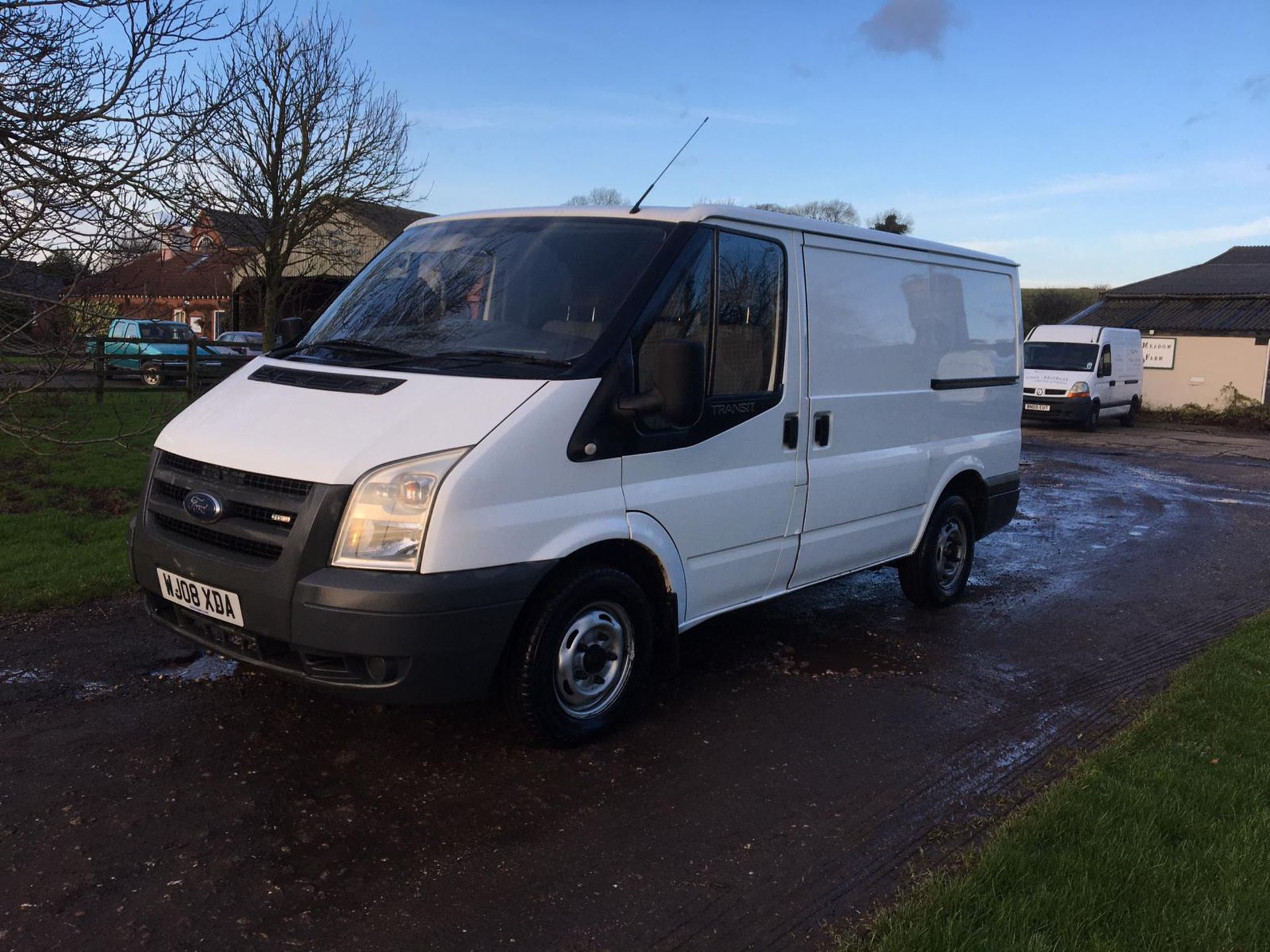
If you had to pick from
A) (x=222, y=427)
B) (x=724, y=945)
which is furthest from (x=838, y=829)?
(x=222, y=427)

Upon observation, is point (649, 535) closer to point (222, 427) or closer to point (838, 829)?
point (838, 829)

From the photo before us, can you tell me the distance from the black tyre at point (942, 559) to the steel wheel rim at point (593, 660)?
278 cm

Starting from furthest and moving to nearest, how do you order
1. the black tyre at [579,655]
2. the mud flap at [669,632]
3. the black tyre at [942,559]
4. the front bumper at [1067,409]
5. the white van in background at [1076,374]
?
the white van in background at [1076,374] < the front bumper at [1067,409] < the black tyre at [942,559] < the mud flap at [669,632] < the black tyre at [579,655]

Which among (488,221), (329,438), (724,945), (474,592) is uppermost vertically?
(488,221)

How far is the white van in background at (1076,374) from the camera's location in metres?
22.5

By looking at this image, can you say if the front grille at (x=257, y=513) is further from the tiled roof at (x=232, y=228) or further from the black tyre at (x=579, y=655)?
the tiled roof at (x=232, y=228)

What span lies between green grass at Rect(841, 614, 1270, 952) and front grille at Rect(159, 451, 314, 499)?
7.83 ft

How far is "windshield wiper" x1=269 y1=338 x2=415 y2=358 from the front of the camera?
436 cm

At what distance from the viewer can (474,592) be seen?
3.64 m

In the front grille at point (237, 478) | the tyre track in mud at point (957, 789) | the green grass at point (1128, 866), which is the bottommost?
the tyre track in mud at point (957, 789)

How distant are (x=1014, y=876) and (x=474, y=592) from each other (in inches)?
80.9

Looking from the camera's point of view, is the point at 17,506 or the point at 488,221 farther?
the point at 17,506

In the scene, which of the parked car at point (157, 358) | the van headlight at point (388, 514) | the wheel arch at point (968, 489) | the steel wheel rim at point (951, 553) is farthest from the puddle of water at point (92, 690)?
the steel wheel rim at point (951, 553)

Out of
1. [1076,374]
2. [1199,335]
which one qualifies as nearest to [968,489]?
[1076,374]
